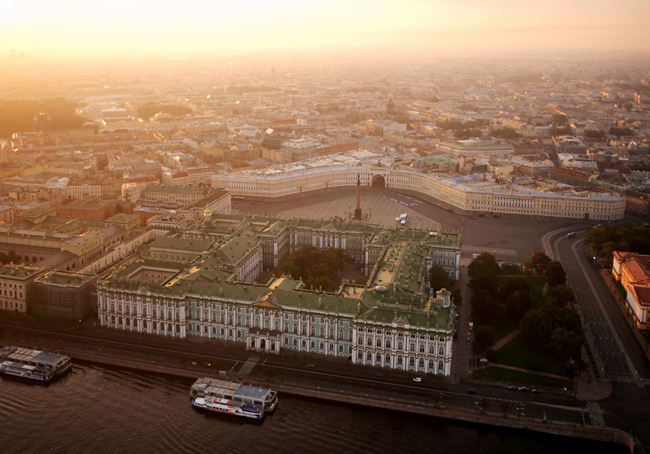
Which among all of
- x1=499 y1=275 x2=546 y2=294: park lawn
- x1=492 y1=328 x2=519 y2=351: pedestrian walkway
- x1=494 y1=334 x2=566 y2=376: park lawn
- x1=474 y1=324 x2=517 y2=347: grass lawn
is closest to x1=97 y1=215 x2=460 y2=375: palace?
x1=492 y1=328 x2=519 y2=351: pedestrian walkway

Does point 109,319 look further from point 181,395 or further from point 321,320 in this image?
point 321,320

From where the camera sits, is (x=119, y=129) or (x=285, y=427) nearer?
(x=285, y=427)

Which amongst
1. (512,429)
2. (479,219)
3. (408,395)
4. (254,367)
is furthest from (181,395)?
(479,219)

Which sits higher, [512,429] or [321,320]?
[321,320]

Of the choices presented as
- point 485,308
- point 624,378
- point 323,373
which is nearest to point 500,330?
point 485,308

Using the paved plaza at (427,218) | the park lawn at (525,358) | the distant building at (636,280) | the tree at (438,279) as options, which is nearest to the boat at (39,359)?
the park lawn at (525,358)

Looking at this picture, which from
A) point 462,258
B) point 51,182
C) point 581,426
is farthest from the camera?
point 51,182

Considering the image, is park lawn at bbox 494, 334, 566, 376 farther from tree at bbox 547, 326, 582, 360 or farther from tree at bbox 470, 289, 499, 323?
tree at bbox 470, 289, 499, 323

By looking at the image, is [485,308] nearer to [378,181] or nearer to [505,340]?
[505,340]
